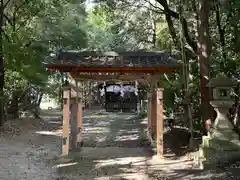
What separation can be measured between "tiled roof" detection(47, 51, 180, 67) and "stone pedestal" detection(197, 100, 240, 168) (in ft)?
6.87

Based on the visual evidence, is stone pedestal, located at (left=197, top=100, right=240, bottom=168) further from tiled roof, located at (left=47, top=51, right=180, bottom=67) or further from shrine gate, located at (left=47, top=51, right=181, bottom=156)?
tiled roof, located at (left=47, top=51, right=180, bottom=67)

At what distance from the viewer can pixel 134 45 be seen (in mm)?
25609

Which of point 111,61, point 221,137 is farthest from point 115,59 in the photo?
point 221,137

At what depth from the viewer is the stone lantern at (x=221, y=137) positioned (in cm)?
874

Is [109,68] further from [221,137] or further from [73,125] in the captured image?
[221,137]

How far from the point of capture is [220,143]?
889 cm

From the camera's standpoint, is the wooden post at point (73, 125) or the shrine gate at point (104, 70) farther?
the wooden post at point (73, 125)

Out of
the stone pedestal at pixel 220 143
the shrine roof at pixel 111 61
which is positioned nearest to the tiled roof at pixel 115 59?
the shrine roof at pixel 111 61

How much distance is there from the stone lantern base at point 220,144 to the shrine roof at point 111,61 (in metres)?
2.10

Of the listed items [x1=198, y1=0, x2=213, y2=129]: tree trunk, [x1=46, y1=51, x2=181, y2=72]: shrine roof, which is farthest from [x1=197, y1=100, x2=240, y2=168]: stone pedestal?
[x1=46, y1=51, x2=181, y2=72]: shrine roof

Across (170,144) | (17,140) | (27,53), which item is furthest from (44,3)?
(170,144)

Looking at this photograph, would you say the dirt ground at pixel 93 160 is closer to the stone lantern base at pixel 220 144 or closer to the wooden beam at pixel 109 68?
the stone lantern base at pixel 220 144

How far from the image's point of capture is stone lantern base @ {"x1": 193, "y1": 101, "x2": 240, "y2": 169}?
28.6 feet

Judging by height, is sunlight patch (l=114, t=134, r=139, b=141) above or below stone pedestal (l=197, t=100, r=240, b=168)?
below
